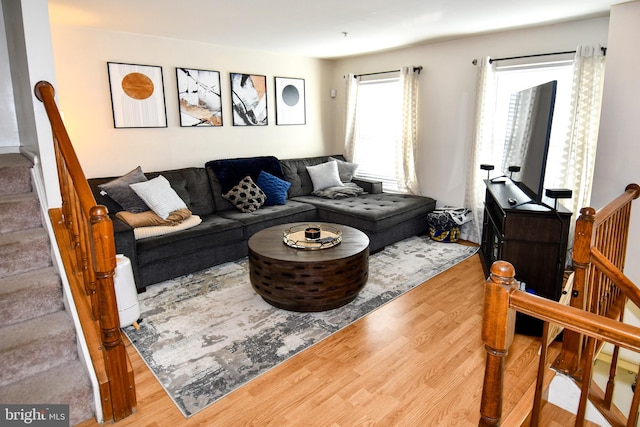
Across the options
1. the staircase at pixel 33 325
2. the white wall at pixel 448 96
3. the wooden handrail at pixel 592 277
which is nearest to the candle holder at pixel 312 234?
the staircase at pixel 33 325

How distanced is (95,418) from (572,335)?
2400 millimetres

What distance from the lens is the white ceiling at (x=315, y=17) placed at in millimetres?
3068

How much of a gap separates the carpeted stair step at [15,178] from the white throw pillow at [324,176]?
3.29 m

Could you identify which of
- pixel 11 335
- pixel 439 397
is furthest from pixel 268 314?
pixel 11 335

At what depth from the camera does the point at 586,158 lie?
3582 mm

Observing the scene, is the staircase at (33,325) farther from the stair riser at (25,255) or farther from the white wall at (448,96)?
the white wall at (448,96)

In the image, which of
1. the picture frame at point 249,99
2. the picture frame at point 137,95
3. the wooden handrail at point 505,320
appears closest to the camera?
the wooden handrail at point 505,320

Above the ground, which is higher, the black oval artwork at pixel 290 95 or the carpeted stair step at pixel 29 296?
the black oval artwork at pixel 290 95

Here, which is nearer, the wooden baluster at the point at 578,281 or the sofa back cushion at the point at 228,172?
the wooden baluster at the point at 578,281

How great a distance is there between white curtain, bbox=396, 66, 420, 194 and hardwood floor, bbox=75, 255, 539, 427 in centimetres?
248

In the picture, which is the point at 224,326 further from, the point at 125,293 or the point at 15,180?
the point at 15,180

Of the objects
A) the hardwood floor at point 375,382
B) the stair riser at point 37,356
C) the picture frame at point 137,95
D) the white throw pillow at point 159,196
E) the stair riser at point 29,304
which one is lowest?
the hardwood floor at point 375,382

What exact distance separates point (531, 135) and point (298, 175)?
116 inches

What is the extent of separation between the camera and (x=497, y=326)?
1188 mm
